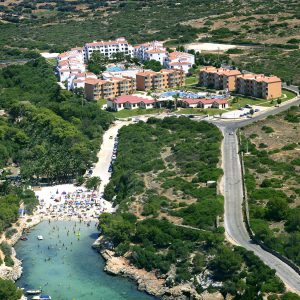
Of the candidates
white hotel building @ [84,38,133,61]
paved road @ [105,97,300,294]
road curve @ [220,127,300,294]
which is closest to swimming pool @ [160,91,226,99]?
paved road @ [105,97,300,294]

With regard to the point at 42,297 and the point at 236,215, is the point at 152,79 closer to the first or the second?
the point at 236,215

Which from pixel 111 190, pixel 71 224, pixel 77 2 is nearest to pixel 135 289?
pixel 71 224

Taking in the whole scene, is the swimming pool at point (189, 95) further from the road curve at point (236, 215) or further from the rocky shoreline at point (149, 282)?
the rocky shoreline at point (149, 282)

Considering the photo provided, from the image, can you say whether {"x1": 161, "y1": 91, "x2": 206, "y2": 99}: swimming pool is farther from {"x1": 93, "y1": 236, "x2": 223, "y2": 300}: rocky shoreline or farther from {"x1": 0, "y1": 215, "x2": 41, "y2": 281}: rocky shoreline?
{"x1": 93, "y1": 236, "x2": 223, "y2": 300}: rocky shoreline

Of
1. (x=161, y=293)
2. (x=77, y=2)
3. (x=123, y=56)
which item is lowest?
(x=77, y=2)

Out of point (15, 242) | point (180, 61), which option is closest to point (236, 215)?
point (15, 242)

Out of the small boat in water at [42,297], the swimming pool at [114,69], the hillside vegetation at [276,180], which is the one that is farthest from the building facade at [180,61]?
the small boat in water at [42,297]

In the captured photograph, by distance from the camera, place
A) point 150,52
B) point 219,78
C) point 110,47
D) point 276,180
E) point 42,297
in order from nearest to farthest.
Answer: point 42,297
point 276,180
point 219,78
point 150,52
point 110,47

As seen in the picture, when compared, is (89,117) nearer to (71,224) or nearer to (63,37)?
(71,224)
